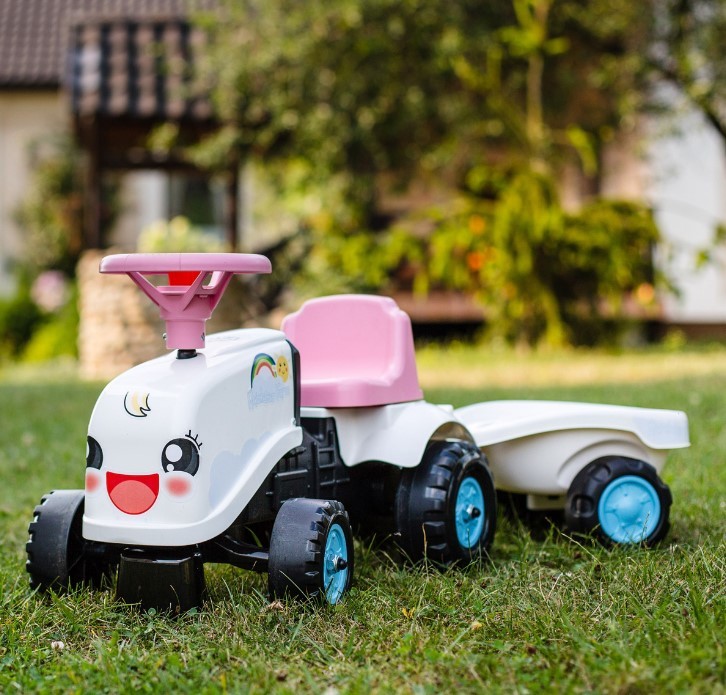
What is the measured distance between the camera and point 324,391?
3072 millimetres

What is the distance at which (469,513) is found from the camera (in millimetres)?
3102

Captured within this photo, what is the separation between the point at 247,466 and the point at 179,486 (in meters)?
0.23

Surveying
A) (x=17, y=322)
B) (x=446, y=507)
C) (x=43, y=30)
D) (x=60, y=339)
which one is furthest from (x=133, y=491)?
(x=43, y=30)

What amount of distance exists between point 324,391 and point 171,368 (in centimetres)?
55

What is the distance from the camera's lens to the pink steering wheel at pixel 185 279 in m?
2.59

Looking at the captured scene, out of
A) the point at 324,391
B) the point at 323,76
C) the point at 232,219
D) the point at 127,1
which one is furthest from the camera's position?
the point at 127,1

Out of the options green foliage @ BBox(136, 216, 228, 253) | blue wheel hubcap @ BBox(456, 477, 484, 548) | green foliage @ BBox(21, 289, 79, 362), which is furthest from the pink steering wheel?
green foliage @ BBox(21, 289, 79, 362)

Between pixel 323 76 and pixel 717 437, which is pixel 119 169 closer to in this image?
pixel 323 76

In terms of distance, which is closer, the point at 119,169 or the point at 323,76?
the point at 323,76

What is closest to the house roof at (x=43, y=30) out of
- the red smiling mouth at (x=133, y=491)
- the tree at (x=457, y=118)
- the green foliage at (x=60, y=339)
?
the green foliage at (x=60, y=339)

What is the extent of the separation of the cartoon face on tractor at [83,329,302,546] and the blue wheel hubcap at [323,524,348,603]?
241 millimetres

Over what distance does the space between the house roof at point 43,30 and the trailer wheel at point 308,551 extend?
15270mm

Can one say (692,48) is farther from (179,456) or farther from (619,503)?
(179,456)

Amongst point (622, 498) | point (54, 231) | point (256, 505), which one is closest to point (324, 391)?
point (256, 505)
